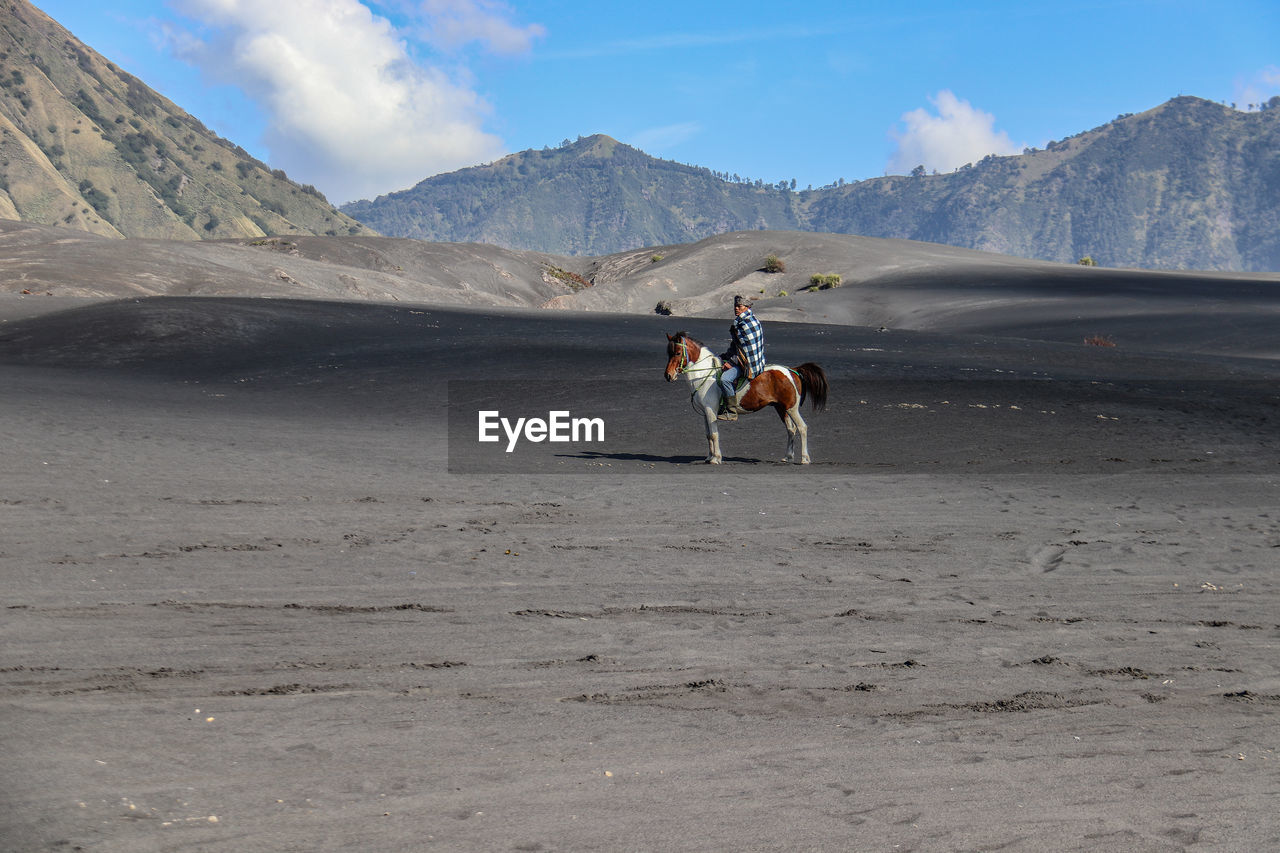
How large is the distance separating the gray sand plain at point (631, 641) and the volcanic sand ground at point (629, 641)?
3 cm

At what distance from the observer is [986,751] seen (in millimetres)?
5988

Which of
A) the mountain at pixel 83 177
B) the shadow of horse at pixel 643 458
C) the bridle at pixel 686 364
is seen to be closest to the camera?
the bridle at pixel 686 364

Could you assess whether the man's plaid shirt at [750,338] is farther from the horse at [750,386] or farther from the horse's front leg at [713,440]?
the horse's front leg at [713,440]

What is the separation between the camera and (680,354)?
1681 cm

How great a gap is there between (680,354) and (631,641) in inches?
367

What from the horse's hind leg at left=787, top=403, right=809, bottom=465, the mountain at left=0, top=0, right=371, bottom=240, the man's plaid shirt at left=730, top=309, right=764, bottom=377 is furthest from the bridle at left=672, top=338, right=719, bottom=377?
the mountain at left=0, top=0, right=371, bottom=240

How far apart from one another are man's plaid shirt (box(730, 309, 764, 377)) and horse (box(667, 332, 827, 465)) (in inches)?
7.5

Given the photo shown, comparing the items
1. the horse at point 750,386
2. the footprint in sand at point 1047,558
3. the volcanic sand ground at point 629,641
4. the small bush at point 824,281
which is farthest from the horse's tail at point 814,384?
the small bush at point 824,281

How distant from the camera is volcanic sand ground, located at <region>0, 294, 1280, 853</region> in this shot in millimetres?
5129

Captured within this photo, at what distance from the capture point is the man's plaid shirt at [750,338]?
16.7 metres

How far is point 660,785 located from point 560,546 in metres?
5.84

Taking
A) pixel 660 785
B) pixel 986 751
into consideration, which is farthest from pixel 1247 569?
pixel 660 785

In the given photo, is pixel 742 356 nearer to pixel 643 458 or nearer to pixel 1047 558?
pixel 643 458

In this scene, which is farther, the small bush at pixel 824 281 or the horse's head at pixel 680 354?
the small bush at pixel 824 281
